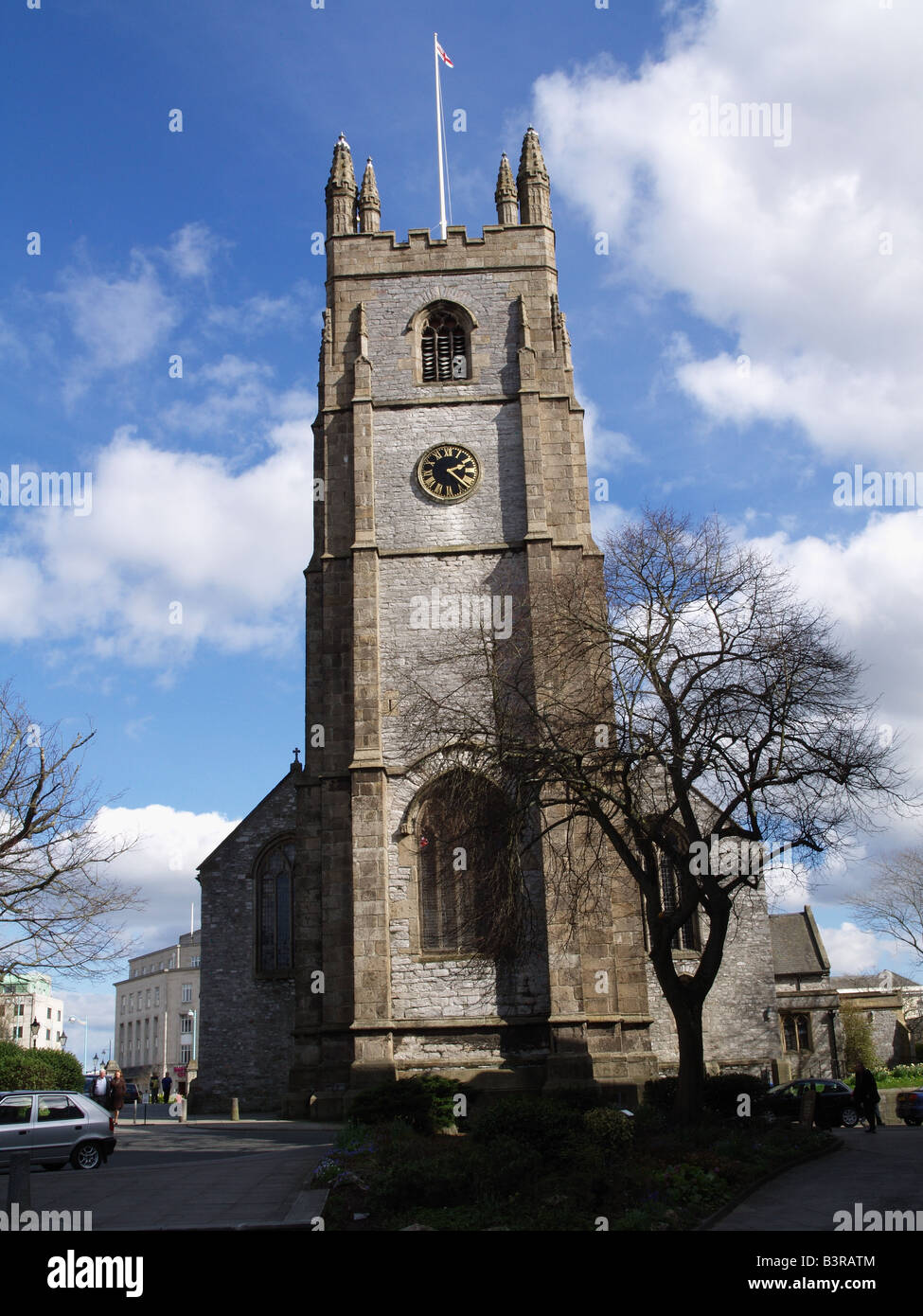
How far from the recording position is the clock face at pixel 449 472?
97.6 ft

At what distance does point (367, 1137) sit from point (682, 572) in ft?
34.8

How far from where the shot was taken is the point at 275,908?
3284cm

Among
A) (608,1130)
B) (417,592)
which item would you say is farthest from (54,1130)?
(417,592)

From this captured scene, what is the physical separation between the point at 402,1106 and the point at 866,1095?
8869 mm

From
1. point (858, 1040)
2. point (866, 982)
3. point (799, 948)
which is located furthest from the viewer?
point (866, 982)

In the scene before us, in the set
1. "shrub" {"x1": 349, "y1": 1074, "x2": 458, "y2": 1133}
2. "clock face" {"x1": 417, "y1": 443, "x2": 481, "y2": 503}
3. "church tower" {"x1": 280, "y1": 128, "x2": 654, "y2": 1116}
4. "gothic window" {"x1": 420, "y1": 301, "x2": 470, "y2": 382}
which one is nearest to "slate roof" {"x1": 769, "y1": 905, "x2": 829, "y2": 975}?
"church tower" {"x1": 280, "y1": 128, "x2": 654, "y2": 1116}

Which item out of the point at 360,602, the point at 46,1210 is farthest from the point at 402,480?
the point at 46,1210

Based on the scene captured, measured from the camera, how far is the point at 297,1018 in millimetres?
26547

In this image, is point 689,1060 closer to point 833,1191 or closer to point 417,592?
point 833,1191

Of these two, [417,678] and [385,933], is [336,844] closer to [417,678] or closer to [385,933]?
[385,933]

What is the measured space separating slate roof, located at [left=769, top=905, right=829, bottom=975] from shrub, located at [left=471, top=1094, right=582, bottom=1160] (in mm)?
37203

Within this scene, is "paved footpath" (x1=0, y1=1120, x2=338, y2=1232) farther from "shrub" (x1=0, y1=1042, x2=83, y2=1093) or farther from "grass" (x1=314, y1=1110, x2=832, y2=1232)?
"shrub" (x1=0, y1=1042, x2=83, y2=1093)

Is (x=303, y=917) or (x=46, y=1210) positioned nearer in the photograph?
(x=46, y=1210)

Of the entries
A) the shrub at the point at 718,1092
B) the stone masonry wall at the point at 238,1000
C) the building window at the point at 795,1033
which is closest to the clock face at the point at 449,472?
the stone masonry wall at the point at 238,1000
